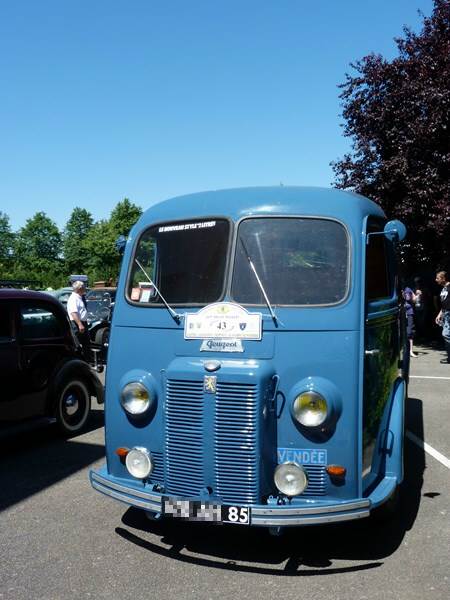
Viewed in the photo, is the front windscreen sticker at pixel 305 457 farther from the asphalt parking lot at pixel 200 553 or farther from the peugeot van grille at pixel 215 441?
the asphalt parking lot at pixel 200 553

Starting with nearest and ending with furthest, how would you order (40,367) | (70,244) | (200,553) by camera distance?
(200,553) → (40,367) → (70,244)

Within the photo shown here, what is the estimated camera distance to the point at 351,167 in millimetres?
16734

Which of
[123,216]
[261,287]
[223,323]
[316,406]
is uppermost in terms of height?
[123,216]

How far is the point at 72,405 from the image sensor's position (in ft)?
23.9

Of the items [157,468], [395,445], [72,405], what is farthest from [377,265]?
[72,405]

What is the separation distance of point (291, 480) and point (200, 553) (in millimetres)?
873

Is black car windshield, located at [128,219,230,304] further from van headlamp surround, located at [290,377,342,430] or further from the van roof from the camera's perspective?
van headlamp surround, located at [290,377,342,430]

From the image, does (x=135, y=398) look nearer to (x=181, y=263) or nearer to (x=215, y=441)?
(x=215, y=441)

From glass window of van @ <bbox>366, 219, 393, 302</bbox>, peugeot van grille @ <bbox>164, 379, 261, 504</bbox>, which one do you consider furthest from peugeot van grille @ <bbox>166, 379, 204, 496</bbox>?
glass window of van @ <bbox>366, 219, 393, 302</bbox>

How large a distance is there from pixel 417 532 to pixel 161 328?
2.36 meters

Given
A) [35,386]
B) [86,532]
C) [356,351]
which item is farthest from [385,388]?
[35,386]

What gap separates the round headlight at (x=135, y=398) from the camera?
159 inches

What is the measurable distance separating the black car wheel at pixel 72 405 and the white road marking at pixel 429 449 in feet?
13.0

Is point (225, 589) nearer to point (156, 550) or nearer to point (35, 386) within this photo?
point (156, 550)
